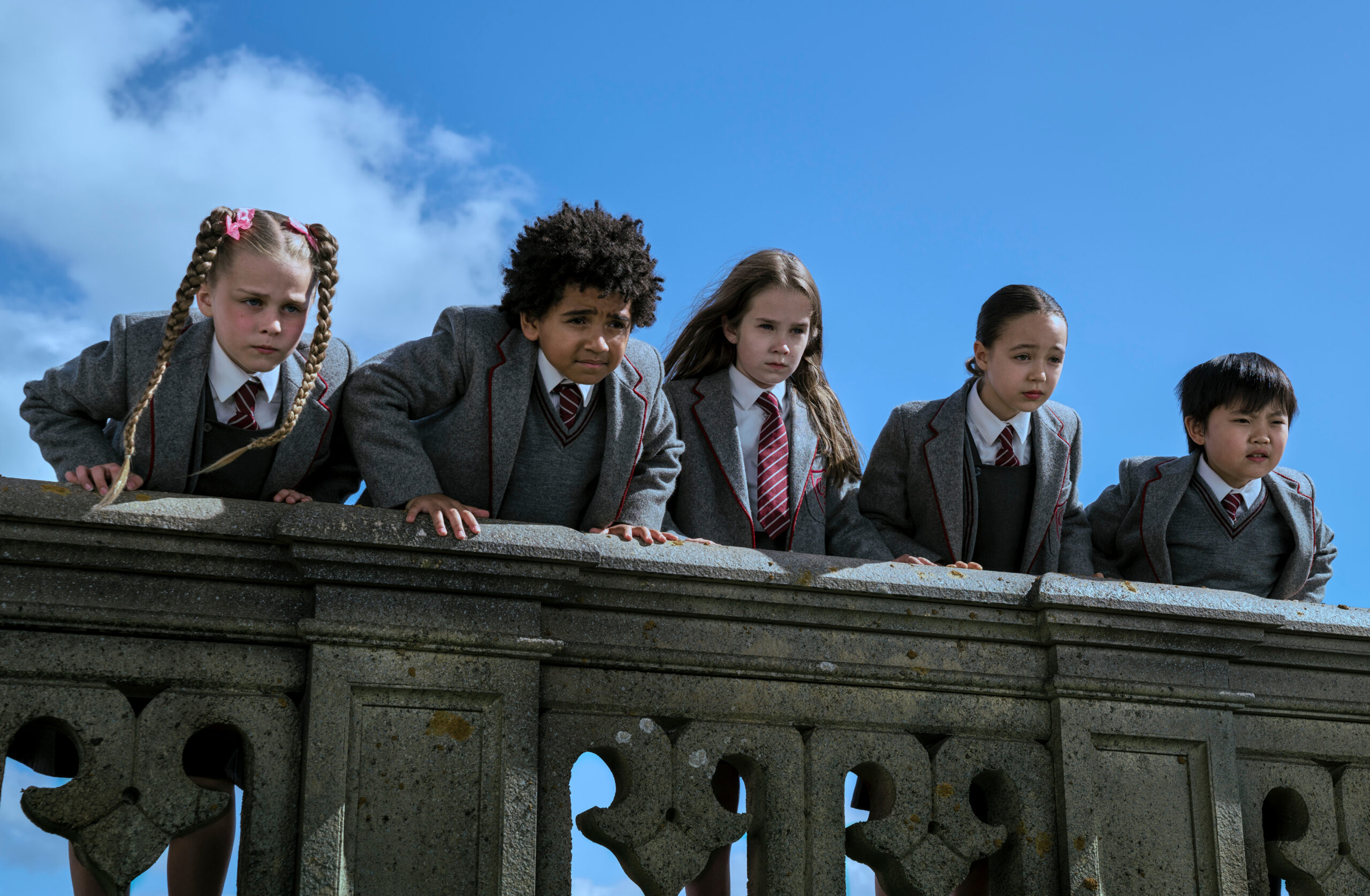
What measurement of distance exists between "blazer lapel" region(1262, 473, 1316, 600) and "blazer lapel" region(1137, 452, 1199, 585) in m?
0.28

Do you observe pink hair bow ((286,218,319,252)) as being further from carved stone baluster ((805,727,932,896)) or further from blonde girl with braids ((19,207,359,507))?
carved stone baluster ((805,727,932,896))

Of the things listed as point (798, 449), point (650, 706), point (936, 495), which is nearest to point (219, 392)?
point (650, 706)

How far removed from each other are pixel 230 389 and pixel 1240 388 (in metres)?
3.05

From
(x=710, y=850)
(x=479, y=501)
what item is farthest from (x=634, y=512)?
(x=710, y=850)

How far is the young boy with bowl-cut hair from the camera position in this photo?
13.7 feet

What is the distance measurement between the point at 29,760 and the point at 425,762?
1099 millimetres

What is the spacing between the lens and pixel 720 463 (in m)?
3.90

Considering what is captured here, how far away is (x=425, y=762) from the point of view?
9.07ft

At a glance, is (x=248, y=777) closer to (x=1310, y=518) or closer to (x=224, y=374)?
(x=224, y=374)

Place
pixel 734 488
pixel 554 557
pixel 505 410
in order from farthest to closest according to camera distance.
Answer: pixel 734 488 → pixel 505 410 → pixel 554 557

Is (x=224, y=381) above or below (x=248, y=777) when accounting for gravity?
above

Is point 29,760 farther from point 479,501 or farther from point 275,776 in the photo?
point 479,501

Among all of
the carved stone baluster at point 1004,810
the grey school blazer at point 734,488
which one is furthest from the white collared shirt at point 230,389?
the carved stone baluster at point 1004,810

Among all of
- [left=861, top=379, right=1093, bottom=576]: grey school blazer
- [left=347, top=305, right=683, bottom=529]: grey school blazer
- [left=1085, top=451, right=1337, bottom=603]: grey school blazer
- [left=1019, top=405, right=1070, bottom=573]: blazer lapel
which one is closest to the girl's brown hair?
[left=347, top=305, right=683, bottom=529]: grey school blazer
